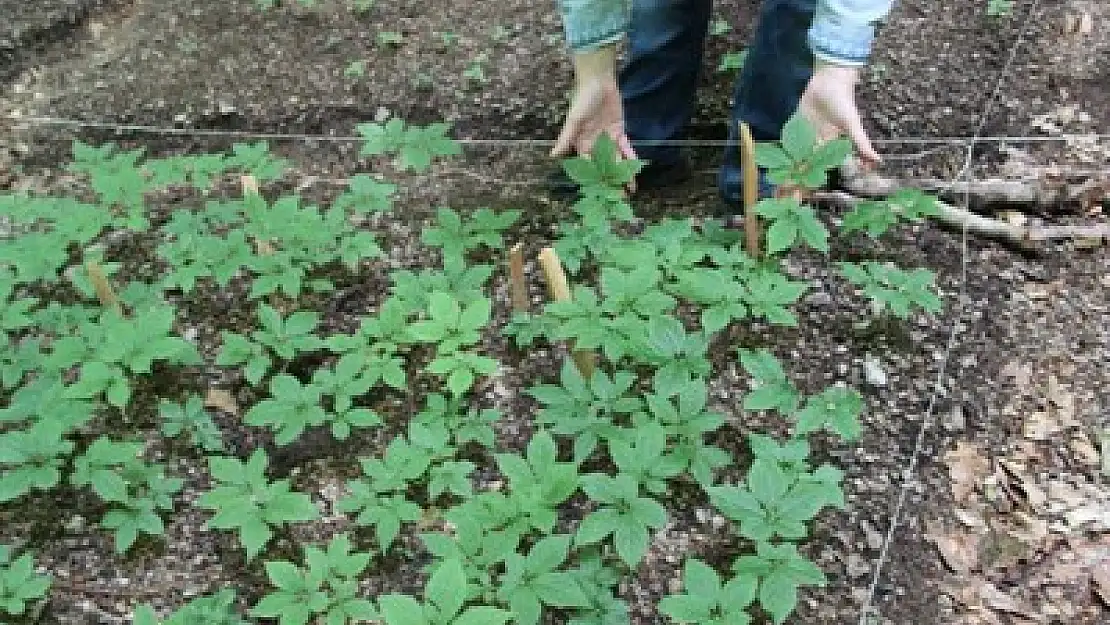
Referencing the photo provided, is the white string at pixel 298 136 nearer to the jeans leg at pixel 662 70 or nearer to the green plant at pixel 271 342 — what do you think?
the jeans leg at pixel 662 70

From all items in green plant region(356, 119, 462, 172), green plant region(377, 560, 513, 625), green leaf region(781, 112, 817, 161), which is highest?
green leaf region(781, 112, 817, 161)

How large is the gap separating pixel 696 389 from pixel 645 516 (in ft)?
0.78

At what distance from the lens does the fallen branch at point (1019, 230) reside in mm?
1908

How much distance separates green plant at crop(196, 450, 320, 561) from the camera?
1.39 meters

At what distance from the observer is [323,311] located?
1.91 metres

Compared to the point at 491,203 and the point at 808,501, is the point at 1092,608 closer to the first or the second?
the point at 808,501

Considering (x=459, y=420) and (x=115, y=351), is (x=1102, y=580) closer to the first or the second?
(x=459, y=420)

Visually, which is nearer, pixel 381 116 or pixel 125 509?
pixel 125 509

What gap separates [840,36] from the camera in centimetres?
170

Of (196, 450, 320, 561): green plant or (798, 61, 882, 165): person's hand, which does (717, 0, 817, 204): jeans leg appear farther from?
(196, 450, 320, 561): green plant

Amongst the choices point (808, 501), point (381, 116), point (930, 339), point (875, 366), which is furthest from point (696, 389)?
point (381, 116)

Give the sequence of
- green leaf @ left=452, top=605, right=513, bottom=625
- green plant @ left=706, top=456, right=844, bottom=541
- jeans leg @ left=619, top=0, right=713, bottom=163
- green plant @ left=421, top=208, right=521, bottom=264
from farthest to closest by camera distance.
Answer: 1. jeans leg @ left=619, top=0, right=713, bottom=163
2. green plant @ left=421, top=208, right=521, bottom=264
3. green plant @ left=706, top=456, right=844, bottom=541
4. green leaf @ left=452, top=605, right=513, bottom=625

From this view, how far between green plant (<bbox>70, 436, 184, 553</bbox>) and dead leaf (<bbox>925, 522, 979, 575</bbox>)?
107cm

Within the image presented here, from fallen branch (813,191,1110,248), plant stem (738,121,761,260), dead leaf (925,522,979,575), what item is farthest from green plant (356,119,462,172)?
dead leaf (925,522,979,575)
